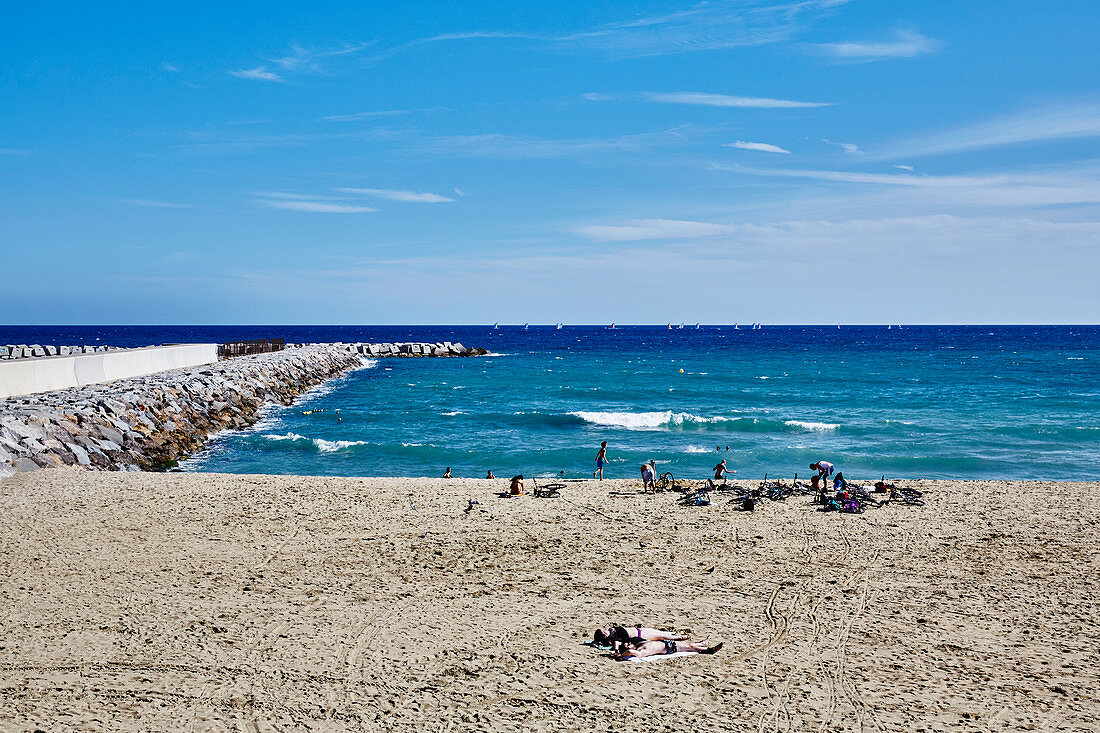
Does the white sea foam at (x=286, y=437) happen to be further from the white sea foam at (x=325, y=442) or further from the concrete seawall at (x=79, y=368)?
the concrete seawall at (x=79, y=368)

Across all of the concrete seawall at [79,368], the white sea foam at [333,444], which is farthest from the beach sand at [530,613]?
the concrete seawall at [79,368]

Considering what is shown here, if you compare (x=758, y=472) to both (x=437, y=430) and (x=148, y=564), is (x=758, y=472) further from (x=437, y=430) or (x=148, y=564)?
(x=148, y=564)

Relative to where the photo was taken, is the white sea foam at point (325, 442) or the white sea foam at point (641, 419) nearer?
the white sea foam at point (325, 442)

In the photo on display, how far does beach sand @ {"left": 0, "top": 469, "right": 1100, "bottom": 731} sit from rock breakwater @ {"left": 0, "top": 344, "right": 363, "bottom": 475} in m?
4.95

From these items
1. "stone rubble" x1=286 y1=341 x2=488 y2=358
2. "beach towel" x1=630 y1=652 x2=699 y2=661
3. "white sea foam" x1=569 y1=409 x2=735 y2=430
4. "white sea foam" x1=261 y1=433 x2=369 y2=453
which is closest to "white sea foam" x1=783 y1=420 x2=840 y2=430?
"white sea foam" x1=569 y1=409 x2=735 y2=430

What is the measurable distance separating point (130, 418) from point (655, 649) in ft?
72.0

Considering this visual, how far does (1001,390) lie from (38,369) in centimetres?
4795

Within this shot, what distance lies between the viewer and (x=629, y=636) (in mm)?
8453

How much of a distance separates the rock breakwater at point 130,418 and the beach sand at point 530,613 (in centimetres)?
495

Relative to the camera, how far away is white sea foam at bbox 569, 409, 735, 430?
31.8m

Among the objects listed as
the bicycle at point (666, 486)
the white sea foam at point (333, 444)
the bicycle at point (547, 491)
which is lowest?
the white sea foam at point (333, 444)

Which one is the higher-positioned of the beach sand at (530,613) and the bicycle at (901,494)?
the bicycle at (901,494)

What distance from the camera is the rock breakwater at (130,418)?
1959 centimetres

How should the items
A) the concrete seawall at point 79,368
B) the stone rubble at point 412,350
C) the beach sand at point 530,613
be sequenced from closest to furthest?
the beach sand at point 530,613, the concrete seawall at point 79,368, the stone rubble at point 412,350
